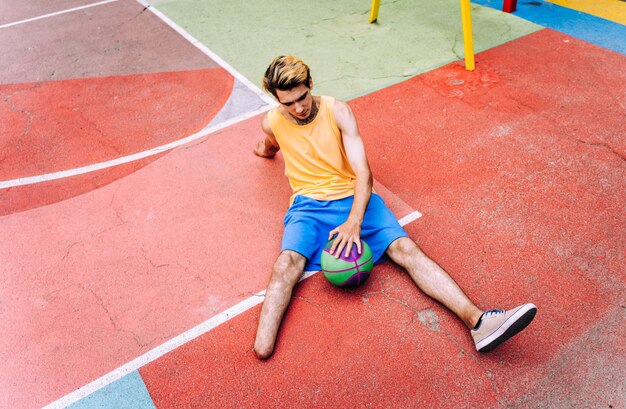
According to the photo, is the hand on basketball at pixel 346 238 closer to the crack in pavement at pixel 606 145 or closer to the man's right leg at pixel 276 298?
the man's right leg at pixel 276 298

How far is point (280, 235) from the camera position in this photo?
13.8 ft

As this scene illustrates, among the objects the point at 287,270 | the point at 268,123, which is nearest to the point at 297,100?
the point at 268,123

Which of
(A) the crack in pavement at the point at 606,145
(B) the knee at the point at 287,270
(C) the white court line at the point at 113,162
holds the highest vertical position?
(A) the crack in pavement at the point at 606,145

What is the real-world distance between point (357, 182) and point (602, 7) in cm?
669

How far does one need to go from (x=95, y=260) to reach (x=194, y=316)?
1146 millimetres

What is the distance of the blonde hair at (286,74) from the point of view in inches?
132

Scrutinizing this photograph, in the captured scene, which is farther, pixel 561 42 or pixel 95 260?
pixel 561 42

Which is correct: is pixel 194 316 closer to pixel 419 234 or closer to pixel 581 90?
pixel 419 234

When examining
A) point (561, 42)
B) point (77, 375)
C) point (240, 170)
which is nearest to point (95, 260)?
point (77, 375)

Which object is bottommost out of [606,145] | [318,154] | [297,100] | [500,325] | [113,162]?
[113,162]

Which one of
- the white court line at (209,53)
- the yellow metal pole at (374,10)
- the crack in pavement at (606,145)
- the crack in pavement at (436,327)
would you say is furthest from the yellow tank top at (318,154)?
the yellow metal pole at (374,10)

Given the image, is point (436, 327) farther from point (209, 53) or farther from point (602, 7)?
point (602, 7)

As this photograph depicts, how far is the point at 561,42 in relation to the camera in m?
6.84

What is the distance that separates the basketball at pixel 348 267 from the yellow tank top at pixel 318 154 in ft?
1.76
